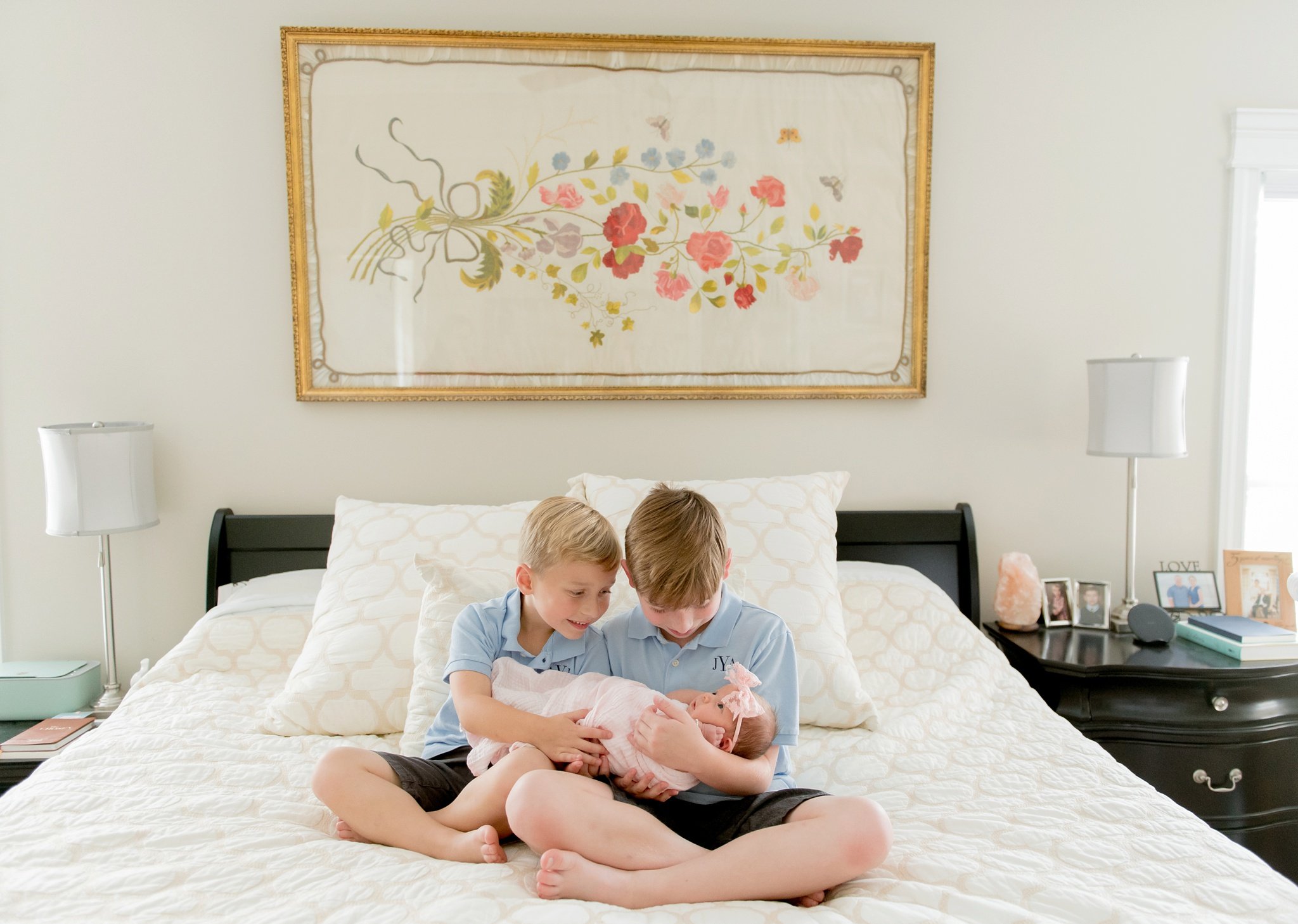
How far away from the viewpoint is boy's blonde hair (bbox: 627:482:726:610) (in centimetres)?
129

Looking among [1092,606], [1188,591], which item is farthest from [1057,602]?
[1188,591]

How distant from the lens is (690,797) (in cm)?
134

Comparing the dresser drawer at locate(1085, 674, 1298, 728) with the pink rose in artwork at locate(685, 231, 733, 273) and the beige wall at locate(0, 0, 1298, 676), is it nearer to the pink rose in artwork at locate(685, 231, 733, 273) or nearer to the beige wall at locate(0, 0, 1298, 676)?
the beige wall at locate(0, 0, 1298, 676)

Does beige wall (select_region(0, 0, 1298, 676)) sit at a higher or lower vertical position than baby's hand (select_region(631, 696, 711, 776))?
higher

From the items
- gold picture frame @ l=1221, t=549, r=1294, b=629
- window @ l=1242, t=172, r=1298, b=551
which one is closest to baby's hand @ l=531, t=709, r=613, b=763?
gold picture frame @ l=1221, t=549, r=1294, b=629

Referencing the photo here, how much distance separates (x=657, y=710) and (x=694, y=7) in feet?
6.44

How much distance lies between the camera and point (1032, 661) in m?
2.10

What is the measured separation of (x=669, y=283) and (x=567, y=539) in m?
1.19

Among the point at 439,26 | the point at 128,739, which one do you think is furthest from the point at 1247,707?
the point at 439,26

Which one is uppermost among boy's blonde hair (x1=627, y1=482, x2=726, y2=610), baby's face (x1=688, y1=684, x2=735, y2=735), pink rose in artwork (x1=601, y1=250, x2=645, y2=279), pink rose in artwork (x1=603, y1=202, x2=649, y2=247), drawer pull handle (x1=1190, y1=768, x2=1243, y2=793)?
pink rose in artwork (x1=603, y1=202, x2=649, y2=247)

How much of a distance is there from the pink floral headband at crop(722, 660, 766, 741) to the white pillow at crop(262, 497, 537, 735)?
0.76 meters

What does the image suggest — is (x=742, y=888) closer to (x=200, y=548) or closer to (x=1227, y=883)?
(x=1227, y=883)

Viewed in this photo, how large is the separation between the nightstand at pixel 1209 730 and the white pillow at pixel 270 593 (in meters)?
1.84

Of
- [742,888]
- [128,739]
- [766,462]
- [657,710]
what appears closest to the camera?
[742,888]
